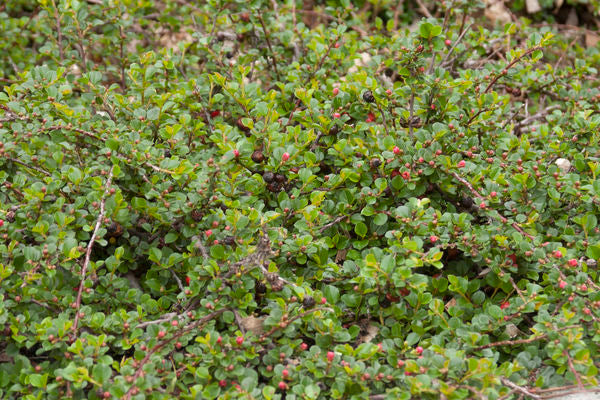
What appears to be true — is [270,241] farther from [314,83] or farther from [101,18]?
[101,18]

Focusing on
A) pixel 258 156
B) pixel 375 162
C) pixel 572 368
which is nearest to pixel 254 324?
pixel 258 156

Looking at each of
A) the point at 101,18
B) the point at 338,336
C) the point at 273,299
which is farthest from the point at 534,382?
the point at 101,18

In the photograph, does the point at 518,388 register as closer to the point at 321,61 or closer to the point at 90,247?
the point at 90,247

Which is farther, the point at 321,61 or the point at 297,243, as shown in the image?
the point at 321,61

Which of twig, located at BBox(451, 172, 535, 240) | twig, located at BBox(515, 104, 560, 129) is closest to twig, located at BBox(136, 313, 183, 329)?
twig, located at BBox(451, 172, 535, 240)

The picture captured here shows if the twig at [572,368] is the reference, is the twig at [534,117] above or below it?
above

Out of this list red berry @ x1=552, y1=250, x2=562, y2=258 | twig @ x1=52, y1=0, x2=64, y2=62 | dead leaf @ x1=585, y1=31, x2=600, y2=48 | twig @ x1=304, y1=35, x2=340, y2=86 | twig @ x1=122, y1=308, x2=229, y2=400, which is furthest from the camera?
dead leaf @ x1=585, y1=31, x2=600, y2=48

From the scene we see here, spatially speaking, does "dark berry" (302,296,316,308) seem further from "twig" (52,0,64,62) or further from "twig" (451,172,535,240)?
"twig" (52,0,64,62)

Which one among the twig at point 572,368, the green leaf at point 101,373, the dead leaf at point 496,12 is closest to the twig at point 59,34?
the green leaf at point 101,373

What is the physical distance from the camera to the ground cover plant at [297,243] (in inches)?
90.6

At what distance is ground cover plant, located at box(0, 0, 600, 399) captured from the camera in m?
2.30

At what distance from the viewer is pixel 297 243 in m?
2.64

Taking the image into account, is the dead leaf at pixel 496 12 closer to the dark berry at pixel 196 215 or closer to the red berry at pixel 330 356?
the dark berry at pixel 196 215

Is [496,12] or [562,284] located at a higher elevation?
[496,12]
